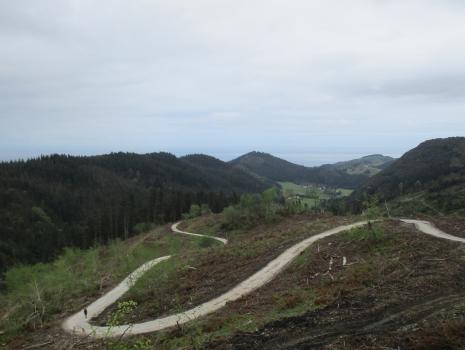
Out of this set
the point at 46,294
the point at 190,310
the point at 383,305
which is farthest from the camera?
the point at 46,294

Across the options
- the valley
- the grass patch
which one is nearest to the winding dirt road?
the valley

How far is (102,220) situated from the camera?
119250mm

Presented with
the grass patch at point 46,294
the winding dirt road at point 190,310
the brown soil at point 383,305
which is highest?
the brown soil at point 383,305

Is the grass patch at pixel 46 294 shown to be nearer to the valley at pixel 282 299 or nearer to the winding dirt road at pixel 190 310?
the valley at pixel 282 299

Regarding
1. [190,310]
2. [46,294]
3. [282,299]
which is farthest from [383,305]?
[46,294]

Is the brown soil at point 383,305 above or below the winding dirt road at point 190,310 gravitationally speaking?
above

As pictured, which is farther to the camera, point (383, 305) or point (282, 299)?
point (282, 299)

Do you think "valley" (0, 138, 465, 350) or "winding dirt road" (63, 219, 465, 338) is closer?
"valley" (0, 138, 465, 350)

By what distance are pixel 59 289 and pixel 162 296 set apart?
495 inches

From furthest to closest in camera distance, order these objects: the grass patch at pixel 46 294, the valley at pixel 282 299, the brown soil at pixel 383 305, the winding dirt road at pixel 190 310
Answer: the grass patch at pixel 46 294 → the winding dirt road at pixel 190 310 → the valley at pixel 282 299 → the brown soil at pixel 383 305

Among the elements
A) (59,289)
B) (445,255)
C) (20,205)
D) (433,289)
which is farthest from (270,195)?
(20,205)

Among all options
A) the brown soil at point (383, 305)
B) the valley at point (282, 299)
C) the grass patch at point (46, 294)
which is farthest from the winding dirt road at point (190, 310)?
the grass patch at point (46, 294)

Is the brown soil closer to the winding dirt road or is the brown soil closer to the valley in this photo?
the valley

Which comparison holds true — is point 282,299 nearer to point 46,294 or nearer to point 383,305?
point 383,305
